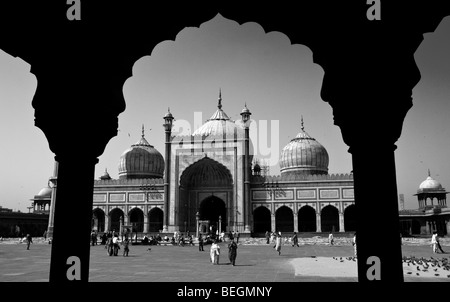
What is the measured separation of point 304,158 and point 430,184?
20.6 m

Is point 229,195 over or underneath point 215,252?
over

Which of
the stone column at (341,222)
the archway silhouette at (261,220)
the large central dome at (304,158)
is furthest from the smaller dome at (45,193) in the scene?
the stone column at (341,222)

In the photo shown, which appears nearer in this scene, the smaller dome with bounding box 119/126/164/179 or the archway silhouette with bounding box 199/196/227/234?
the archway silhouette with bounding box 199/196/227/234

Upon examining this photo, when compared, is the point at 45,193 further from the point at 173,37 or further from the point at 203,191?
the point at 173,37

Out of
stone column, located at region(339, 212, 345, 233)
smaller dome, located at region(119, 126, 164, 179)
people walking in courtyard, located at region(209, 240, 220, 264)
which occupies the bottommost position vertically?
Result: people walking in courtyard, located at region(209, 240, 220, 264)

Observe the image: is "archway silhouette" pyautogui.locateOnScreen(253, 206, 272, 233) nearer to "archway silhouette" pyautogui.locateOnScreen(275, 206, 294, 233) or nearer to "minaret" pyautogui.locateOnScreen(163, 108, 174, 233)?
"archway silhouette" pyautogui.locateOnScreen(275, 206, 294, 233)

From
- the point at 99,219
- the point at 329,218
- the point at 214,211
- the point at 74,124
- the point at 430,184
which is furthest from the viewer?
the point at 430,184

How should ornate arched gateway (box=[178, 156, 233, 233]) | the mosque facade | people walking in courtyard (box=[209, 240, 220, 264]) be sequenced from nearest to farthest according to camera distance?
1. people walking in courtyard (box=[209, 240, 220, 264])
2. the mosque facade
3. ornate arched gateway (box=[178, 156, 233, 233])

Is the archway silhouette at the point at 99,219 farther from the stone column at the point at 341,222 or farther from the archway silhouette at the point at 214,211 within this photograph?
the stone column at the point at 341,222

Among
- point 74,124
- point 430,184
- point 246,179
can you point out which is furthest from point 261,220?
point 74,124

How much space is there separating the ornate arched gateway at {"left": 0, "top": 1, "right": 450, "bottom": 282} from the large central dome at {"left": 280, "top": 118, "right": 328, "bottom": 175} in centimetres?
4191

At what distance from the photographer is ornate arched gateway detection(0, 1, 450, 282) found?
11.5ft

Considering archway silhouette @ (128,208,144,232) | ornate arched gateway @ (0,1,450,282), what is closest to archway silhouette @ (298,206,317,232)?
archway silhouette @ (128,208,144,232)

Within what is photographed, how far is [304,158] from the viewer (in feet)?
150
